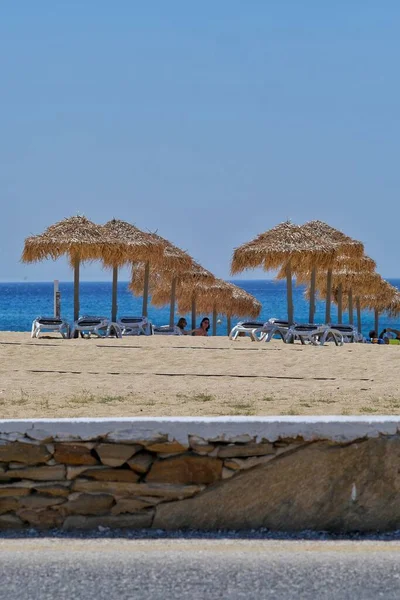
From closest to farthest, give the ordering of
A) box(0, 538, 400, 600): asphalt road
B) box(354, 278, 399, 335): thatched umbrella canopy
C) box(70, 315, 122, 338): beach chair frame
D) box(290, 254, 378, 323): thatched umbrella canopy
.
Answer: box(0, 538, 400, 600): asphalt road → box(70, 315, 122, 338): beach chair frame → box(290, 254, 378, 323): thatched umbrella canopy → box(354, 278, 399, 335): thatched umbrella canopy

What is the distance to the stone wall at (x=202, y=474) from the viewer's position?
344 centimetres

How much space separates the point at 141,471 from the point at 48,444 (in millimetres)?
374

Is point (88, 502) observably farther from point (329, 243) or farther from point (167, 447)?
point (329, 243)

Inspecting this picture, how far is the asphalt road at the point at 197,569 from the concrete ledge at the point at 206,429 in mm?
391

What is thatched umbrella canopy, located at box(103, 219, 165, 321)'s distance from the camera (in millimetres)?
15891

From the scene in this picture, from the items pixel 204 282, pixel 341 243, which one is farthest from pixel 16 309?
pixel 341 243

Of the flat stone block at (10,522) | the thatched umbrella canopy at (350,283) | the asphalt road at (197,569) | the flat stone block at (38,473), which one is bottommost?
the asphalt road at (197,569)

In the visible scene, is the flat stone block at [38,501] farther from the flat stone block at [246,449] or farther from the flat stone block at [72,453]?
the flat stone block at [246,449]

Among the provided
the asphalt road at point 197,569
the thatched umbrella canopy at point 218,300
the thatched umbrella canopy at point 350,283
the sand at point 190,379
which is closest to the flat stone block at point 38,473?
the asphalt road at point 197,569

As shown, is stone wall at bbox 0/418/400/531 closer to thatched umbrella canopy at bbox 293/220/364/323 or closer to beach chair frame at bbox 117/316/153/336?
thatched umbrella canopy at bbox 293/220/364/323

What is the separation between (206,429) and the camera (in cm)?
344

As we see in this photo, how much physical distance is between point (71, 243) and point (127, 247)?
125 cm

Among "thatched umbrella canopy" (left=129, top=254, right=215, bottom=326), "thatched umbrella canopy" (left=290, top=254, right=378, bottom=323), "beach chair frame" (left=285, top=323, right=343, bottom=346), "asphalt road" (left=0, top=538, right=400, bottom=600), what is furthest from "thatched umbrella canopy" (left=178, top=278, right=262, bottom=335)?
"asphalt road" (left=0, top=538, right=400, bottom=600)

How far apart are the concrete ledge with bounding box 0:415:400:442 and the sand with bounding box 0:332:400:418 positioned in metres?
1.43
